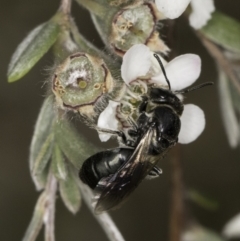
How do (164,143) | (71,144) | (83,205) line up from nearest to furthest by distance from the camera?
(164,143), (71,144), (83,205)

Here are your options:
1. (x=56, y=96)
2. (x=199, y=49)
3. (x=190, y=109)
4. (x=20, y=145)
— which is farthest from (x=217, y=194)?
(x=56, y=96)

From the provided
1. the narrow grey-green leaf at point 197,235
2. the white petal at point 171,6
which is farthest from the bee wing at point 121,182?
the narrow grey-green leaf at point 197,235

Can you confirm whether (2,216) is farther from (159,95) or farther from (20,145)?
(159,95)

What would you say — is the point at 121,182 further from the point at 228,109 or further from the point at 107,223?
the point at 228,109

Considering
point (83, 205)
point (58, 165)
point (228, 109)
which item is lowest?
point (83, 205)

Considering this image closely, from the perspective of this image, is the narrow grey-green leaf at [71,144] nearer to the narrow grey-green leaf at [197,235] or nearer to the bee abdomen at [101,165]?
the bee abdomen at [101,165]

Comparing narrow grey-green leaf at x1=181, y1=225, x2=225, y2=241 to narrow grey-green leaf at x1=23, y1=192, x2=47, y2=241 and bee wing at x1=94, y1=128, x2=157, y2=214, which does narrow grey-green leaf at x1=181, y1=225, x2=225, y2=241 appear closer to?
narrow grey-green leaf at x1=23, y1=192, x2=47, y2=241

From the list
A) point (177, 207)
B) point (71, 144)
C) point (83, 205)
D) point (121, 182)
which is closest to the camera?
point (121, 182)

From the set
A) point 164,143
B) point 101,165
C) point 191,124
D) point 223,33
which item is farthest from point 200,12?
point 101,165
